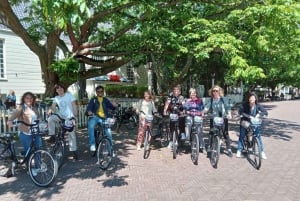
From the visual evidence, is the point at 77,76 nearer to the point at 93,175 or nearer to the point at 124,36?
the point at 124,36

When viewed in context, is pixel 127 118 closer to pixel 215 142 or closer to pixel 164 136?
pixel 164 136

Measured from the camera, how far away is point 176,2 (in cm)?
1224

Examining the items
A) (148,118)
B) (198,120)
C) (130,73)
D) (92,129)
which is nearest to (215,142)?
(198,120)

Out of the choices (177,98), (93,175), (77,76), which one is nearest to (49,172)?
(93,175)

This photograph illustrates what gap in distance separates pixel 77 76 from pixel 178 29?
4047 millimetres

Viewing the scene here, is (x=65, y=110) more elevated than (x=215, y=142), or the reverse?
(x=65, y=110)

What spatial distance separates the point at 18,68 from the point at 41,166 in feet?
62.3

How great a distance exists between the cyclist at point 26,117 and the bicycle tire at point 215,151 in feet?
11.9

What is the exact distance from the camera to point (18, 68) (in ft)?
79.4

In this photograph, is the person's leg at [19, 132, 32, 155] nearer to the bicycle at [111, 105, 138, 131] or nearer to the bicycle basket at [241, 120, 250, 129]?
the bicycle basket at [241, 120, 250, 129]

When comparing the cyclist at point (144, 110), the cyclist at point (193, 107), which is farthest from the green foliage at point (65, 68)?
the cyclist at point (193, 107)

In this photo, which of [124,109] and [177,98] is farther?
[124,109]

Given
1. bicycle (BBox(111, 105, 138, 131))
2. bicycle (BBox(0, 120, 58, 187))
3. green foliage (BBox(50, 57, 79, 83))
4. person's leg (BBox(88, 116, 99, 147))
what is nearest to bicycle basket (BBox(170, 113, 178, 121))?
person's leg (BBox(88, 116, 99, 147))

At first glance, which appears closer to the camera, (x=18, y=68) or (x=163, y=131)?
(x=163, y=131)
